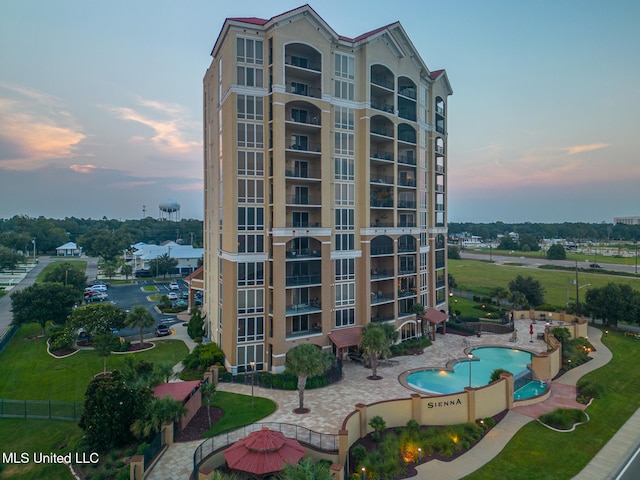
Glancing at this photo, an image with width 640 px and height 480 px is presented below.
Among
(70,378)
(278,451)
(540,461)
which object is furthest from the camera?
(70,378)

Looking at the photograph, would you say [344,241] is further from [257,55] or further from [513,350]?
[513,350]

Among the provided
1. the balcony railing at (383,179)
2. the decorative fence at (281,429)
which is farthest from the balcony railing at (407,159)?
the decorative fence at (281,429)

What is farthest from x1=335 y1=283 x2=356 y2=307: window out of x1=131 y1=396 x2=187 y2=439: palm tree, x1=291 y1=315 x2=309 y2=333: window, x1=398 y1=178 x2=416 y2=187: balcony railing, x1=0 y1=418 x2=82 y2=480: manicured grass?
x1=0 y1=418 x2=82 y2=480: manicured grass

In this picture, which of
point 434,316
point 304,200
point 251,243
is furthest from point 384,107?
point 434,316

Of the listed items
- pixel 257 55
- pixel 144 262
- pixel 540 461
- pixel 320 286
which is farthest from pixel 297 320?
pixel 144 262

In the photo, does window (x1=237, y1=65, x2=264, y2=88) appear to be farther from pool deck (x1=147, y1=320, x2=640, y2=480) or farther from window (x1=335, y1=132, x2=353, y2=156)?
pool deck (x1=147, y1=320, x2=640, y2=480)

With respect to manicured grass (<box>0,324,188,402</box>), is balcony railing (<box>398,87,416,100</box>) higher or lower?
higher
